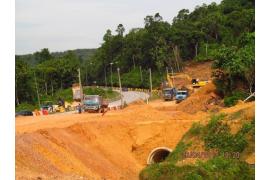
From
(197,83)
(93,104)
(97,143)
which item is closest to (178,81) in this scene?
(197,83)

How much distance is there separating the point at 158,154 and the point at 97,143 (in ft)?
6.60

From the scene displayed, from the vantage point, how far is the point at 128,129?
688 inches

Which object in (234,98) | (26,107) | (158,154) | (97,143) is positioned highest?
(234,98)

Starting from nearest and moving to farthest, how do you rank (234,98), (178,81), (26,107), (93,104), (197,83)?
(234,98)
(93,104)
(26,107)
(197,83)
(178,81)

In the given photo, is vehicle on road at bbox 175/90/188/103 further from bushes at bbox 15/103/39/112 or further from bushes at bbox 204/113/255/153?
bushes at bbox 204/113/255/153

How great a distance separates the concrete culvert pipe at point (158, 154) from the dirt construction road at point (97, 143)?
37 cm

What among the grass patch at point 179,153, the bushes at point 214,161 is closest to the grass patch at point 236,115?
the bushes at point 214,161

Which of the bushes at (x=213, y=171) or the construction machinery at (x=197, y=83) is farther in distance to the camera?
the construction machinery at (x=197, y=83)

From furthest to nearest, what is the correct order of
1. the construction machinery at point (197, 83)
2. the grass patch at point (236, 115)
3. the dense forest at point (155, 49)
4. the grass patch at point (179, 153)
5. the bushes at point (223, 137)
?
1. the dense forest at point (155, 49)
2. the construction machinery at point (197, 83)
3. the grass patch at point (236, 115)
4. the grass patch at point (179, 153)
5. the bushes at point (223, 137)

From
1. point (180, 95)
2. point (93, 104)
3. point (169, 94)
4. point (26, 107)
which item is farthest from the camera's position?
point (169, 94)

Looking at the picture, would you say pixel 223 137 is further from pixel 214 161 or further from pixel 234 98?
Answer: pixel 234 98

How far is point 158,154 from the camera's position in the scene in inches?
620

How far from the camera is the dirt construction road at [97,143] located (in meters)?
11.5

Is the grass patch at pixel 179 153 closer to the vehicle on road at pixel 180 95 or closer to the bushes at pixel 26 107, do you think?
the vehicle on road at pixel 180 95
